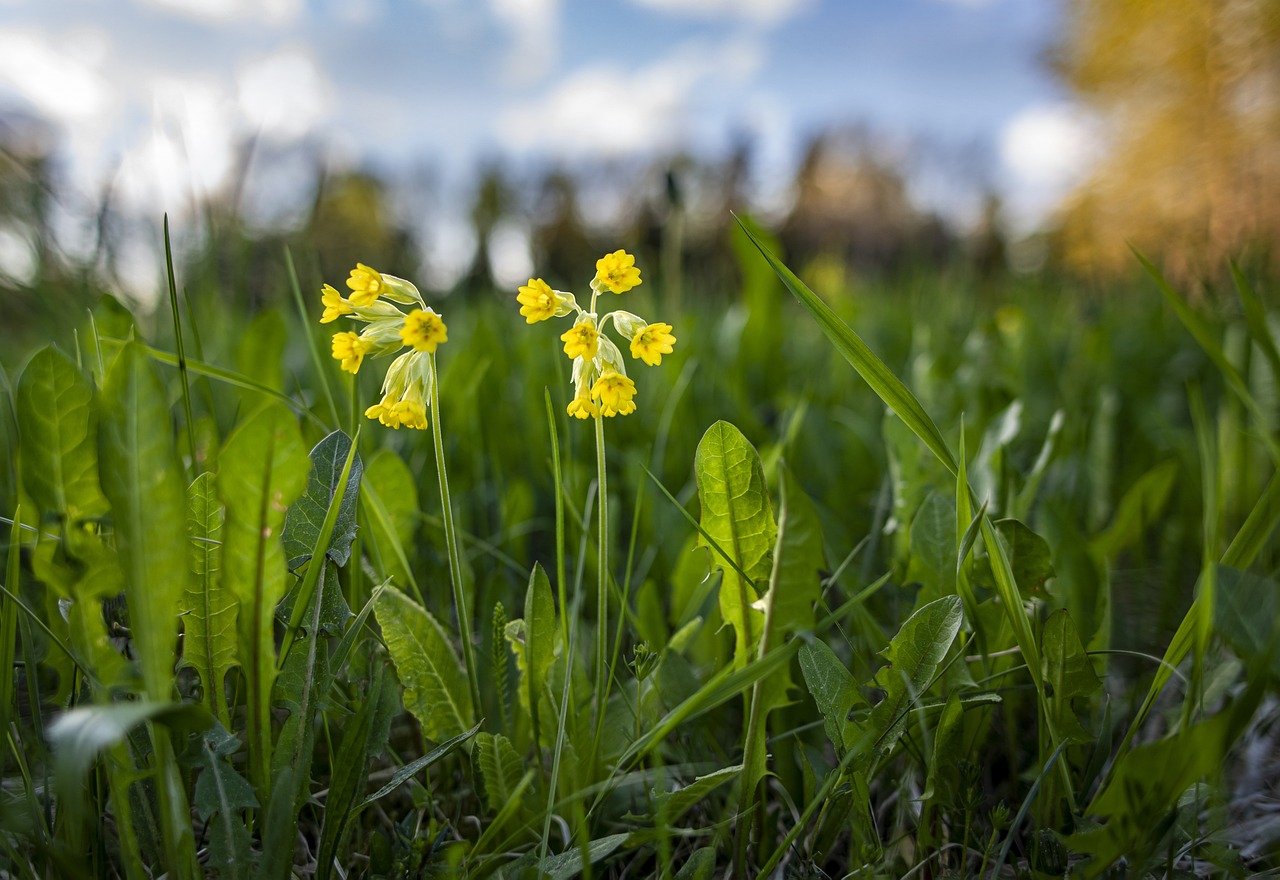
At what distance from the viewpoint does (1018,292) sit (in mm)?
4039

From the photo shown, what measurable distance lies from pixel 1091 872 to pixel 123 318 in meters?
1.61

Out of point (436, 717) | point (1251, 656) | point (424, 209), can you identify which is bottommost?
point (436, 717)

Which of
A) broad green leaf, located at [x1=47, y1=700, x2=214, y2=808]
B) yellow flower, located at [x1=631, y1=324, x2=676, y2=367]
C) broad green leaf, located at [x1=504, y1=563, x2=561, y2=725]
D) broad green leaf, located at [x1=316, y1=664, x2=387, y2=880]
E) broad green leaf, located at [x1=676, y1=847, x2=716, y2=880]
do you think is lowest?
broad green leaf, located at [x1=676, y1=847, x2=716, y2=880]

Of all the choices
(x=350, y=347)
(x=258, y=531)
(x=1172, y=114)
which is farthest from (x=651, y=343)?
(x=1172, y=114)

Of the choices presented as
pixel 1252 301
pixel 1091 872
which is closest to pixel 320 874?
pixel 1091 872

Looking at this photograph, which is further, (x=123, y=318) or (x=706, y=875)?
(x=123, y=318)

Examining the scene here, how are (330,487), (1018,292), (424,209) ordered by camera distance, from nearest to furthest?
1. (330,487)
2. (1018,292)
3. (424,209)

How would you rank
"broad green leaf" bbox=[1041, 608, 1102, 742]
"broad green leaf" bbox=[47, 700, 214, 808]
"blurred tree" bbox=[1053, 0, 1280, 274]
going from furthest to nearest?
"blurred tree" bbox=[1053, 0, 1280, 274], "broad green leaf" bbox=[1041, 608, 1102, 742], "broad green leaf" bbox=[47, 700, 214, 808]

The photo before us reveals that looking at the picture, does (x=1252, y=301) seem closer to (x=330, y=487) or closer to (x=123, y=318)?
(x=330, y=487)

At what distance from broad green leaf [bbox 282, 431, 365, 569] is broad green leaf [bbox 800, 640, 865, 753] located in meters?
0.52

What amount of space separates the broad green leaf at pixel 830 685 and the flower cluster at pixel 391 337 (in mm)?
490

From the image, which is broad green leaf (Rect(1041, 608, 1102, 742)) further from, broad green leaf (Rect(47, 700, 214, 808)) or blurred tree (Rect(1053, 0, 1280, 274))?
blurred tree (Rect(1053, 0, 1280, 274))

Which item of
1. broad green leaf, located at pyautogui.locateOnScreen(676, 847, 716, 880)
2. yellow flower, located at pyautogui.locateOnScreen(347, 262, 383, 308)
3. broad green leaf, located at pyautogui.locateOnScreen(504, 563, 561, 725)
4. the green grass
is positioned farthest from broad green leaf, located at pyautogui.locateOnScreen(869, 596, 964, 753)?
yellow flower, located at pyautogui.locateOnScreen(347, 262, 383, 308)

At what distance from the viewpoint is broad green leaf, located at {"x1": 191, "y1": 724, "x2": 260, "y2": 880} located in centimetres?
72
